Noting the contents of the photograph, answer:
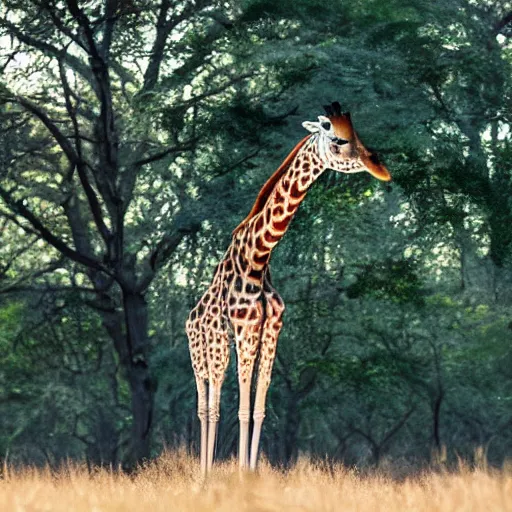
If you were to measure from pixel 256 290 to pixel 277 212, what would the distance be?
0.82 metres

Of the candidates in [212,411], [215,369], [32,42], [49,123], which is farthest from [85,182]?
[212,411]

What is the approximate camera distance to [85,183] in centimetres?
1947

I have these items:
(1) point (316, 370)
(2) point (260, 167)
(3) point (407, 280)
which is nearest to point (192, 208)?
(2) point (260, 167)

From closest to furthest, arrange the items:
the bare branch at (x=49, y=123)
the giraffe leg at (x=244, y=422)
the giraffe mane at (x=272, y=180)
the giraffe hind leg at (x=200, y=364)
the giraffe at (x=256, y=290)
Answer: the giraffe at (x=256, y=290) → the giraffe leg at (x=244, y=422) → the giraffe mane at (x=272, y=180) → the giraffe hind leg at (x=200, y=364) → the bare branch at (x=49, y=123)

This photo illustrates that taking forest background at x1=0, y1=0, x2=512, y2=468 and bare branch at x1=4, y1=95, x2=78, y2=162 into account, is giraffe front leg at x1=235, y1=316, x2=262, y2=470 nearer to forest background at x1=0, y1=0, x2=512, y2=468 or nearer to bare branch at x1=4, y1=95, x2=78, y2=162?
forest background at x1=0, y1=0, x2=512, y2=468

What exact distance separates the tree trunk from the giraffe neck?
870 cm

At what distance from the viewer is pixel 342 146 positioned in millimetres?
11156

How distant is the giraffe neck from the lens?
11766 millimetres

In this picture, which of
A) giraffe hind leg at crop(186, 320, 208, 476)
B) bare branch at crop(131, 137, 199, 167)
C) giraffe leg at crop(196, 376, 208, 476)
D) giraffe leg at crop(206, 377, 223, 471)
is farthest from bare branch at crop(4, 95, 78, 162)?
giraffe leg at crop(206, 377, 223, 471)

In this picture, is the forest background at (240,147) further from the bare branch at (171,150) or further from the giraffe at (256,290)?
the giraffe at (256,290)

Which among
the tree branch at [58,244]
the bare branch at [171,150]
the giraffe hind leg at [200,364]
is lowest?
the giraffe hind leg at [200,364]

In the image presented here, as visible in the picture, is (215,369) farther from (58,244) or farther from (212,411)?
(58,244)

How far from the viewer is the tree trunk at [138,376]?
21156 mm

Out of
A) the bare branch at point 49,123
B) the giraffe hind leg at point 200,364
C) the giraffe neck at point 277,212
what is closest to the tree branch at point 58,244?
the bare branch at point 49,123
